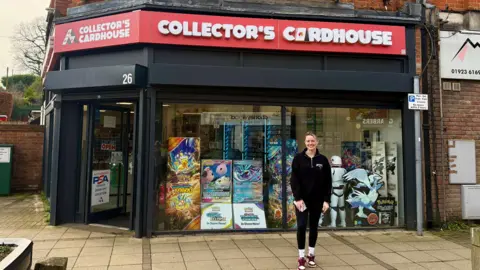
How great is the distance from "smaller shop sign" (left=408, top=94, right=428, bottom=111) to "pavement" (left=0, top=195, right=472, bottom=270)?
89.7 inches

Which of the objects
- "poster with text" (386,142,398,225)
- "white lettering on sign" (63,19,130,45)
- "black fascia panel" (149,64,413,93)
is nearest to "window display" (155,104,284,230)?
"black fascia panel" (149,64,413,93)

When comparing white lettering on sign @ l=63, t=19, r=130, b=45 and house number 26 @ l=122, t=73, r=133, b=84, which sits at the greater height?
white lettering on sign @ l=63, t=19, r=130, b=45

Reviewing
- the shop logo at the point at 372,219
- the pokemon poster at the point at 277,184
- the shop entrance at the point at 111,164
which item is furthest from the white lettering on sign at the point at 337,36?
the shop entrance at the point at 111,164

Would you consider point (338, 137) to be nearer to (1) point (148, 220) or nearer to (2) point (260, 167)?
(2) point (260, 167)

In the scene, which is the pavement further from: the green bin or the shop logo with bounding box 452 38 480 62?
the green bin

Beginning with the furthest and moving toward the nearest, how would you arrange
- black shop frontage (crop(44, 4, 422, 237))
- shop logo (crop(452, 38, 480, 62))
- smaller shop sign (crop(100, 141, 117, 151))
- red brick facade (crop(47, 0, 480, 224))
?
smaller shop sign (crop(100, 141, 117, 151)) → shop logo (crop(452, 38, 480, 62)) → red brick facade (crop(47, 0, 480, 224)) → black shop frontage (crop(44, 4, 422, 237))

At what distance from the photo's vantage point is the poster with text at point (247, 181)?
6844 millimetres

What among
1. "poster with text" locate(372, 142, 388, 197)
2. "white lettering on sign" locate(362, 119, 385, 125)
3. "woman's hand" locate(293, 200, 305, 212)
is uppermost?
"white lettering on sign" locate(362, 119, 385, 125)

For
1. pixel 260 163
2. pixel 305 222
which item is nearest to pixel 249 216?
pixel 260 163

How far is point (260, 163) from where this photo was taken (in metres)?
6.93

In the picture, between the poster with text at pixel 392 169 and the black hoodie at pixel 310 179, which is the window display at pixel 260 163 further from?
the black hoodie at pixel 310 179

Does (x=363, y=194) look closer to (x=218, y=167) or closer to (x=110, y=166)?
(x=218, y=167)

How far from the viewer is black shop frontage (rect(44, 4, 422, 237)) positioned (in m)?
6.25

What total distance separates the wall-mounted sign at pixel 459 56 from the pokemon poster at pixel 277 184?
3.42 m
